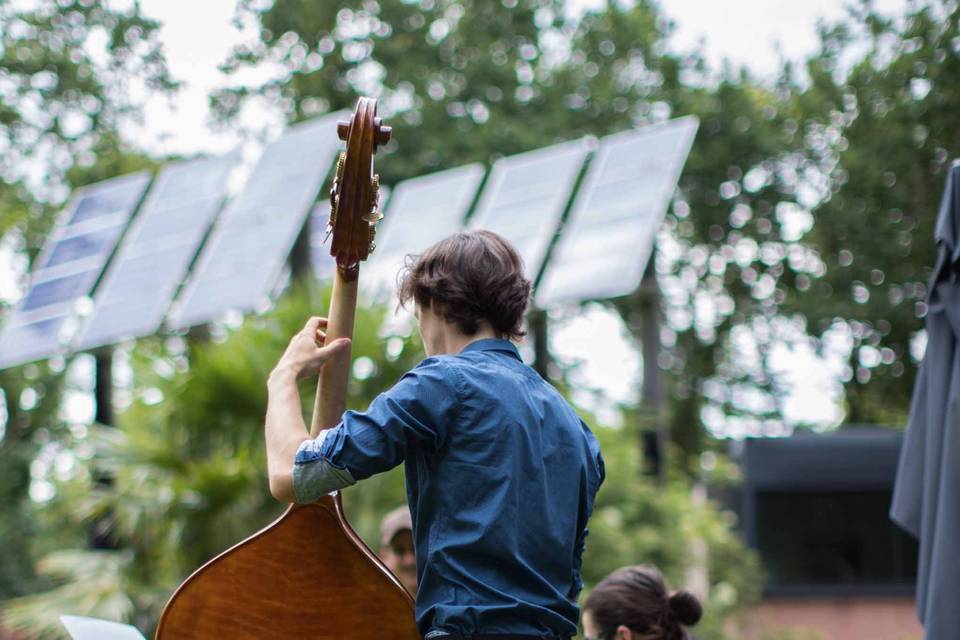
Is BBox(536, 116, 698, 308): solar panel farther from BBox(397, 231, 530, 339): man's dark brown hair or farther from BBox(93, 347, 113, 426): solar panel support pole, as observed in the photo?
BBox(397, 231, 530, 339): man's dark brown hair

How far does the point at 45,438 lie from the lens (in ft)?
65.4

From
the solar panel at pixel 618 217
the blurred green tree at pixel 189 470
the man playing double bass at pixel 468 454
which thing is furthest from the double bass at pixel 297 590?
the solar panel at pixel 618 217

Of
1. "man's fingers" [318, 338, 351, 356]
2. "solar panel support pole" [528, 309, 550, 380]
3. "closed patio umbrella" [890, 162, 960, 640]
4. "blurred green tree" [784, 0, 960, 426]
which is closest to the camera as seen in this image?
"man's fingers" [318, 338, 351, 356]

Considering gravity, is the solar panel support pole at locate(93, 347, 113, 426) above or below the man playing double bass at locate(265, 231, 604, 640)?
above

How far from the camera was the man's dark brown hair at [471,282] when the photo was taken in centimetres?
197

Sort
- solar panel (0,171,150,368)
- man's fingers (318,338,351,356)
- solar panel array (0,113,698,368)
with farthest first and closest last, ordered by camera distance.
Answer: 1. solar panel (0,171,150,368)
2. solar panel array (0,113,698,368)
3. man's fingers (318,338,351,356)

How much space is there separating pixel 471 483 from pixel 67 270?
41.7ft

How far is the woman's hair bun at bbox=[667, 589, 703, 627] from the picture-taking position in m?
3.29

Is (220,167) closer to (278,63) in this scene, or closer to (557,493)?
(278,63)

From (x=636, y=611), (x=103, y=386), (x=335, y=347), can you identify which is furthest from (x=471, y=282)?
(x=103, y=386)

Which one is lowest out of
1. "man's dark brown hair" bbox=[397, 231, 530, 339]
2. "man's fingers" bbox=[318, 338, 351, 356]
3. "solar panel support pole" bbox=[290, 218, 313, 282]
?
"man's fingers" bbox=[318, 338, 351, 356]

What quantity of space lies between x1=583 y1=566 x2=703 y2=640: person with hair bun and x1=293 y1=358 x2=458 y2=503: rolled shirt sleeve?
1.52 metres

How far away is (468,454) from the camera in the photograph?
1880mm

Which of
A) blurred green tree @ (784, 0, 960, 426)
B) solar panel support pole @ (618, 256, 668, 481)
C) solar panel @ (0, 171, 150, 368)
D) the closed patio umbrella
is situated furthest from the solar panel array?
the closed patio umbrella
